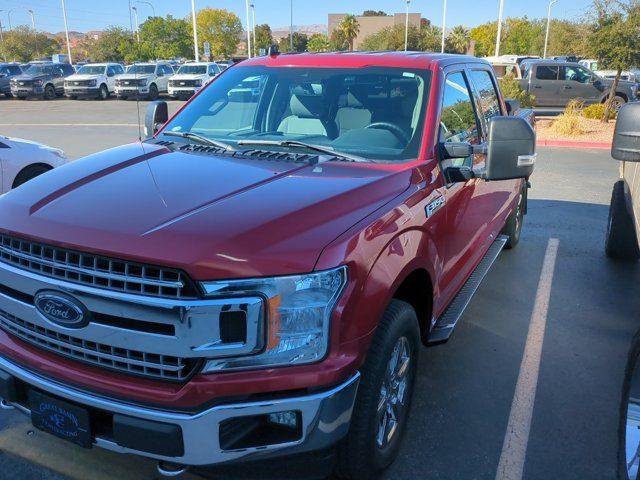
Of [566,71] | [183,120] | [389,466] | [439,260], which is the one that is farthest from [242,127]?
[566,71]

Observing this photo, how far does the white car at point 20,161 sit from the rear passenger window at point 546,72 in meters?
18.0

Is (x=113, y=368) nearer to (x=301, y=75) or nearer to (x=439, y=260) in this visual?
(x=439, y=260)

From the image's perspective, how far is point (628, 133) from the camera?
9.66ft

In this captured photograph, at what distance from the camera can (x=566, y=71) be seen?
809 inches

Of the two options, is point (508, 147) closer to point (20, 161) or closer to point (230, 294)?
point (230, 294)

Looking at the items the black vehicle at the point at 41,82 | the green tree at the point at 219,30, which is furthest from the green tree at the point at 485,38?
the black vehicle at the point at 41,82

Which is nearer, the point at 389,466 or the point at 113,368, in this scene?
the point at 113,368

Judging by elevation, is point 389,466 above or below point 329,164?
below

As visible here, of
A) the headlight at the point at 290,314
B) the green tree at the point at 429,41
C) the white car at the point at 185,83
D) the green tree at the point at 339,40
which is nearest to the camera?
the headlight at the point at 290,314

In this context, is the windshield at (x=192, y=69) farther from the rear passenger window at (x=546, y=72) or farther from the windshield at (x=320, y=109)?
the windshield at (x=320, y=109)

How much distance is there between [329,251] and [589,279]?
4190 mm

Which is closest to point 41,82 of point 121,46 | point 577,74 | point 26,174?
point 577,74

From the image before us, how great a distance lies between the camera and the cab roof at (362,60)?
369 centimetres

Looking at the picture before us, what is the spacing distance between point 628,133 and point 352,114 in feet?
4.92
